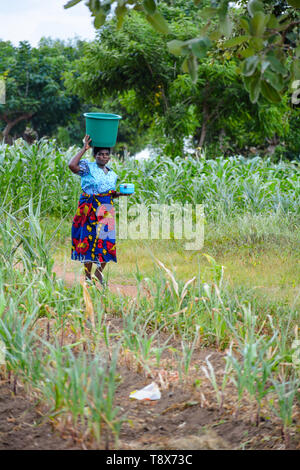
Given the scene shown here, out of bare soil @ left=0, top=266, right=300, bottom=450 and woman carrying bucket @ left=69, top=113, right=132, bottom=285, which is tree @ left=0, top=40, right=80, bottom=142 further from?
bare soil @ left=0, top=266, right=300, bottom=450

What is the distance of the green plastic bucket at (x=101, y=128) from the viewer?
4.81 metres

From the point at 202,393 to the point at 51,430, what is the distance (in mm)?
704

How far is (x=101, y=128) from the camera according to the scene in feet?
15.9

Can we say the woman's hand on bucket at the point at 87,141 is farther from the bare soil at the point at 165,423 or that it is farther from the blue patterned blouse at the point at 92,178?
the bare soil at the point at 165,423

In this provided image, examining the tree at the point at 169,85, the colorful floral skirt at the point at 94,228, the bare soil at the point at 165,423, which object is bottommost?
the bare soil at the point at 165,423

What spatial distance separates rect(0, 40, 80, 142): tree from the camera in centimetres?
3228

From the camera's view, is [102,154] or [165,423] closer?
[165,423]

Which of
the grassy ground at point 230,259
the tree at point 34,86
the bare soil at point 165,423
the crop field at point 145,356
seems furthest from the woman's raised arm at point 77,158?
the tree at point 34,86

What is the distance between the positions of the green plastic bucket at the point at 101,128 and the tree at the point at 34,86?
2810 centimetres

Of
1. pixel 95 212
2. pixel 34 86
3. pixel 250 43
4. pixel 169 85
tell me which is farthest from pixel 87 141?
pixel 34 86

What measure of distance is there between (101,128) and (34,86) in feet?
99.1

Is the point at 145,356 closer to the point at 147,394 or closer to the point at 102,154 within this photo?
the point at 147,394
